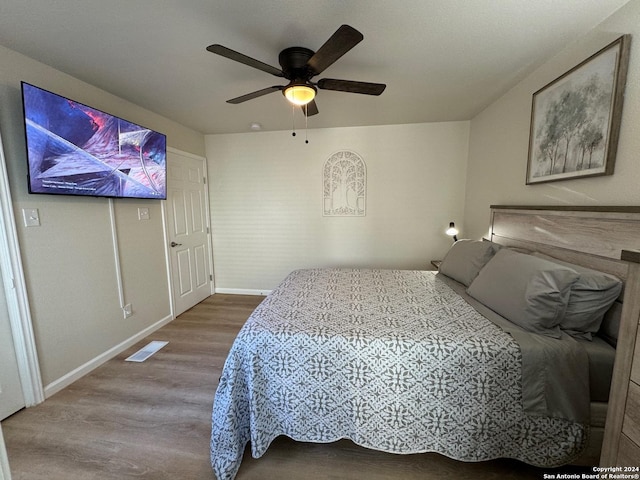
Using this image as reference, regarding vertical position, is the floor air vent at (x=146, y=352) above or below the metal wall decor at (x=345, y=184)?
below

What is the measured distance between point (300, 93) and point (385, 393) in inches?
74.0

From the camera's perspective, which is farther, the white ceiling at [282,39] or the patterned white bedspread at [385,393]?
the white ceiling at [282,39]

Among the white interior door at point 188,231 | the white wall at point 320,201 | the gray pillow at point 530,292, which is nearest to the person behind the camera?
the gray pillow at point 530,292

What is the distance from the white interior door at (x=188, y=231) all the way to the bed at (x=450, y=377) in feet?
7.54

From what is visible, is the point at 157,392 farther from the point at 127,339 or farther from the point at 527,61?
the point at 527,61

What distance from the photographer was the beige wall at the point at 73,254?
1.73 meters

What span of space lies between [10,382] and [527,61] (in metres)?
4.30

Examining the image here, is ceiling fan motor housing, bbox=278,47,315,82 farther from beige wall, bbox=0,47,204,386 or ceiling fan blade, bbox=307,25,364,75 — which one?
beige wall, bbox=0,47,204,386

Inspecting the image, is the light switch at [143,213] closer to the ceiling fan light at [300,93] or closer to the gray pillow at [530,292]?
the ceiling fan light at [300,93]

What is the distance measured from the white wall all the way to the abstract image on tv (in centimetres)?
128

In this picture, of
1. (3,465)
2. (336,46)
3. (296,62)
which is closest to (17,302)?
(3,465)

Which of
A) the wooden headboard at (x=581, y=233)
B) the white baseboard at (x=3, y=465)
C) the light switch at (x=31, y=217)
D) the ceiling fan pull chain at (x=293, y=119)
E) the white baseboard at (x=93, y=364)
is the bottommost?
the white baseboard at (x=93, y=364)

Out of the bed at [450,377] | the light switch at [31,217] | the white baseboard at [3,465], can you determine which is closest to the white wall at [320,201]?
the bed at [450,377]

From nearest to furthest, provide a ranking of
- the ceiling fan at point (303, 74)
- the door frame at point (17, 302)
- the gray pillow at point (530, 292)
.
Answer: the gray pillow at point (530, 292) < the ceiling fan at point (303, 74) < the door frame at point (17, 302)
